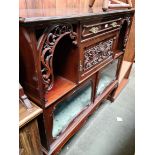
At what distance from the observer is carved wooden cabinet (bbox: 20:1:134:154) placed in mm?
680

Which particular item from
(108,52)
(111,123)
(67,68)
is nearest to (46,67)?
(67,68)

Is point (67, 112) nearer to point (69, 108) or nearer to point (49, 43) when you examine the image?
point (69, 108)

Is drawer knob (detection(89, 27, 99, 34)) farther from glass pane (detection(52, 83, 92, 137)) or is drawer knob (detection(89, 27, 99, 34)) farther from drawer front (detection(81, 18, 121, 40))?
glass pane (detection(52, 83, 92, 137))

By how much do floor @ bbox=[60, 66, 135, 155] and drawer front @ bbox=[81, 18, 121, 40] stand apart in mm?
1064
